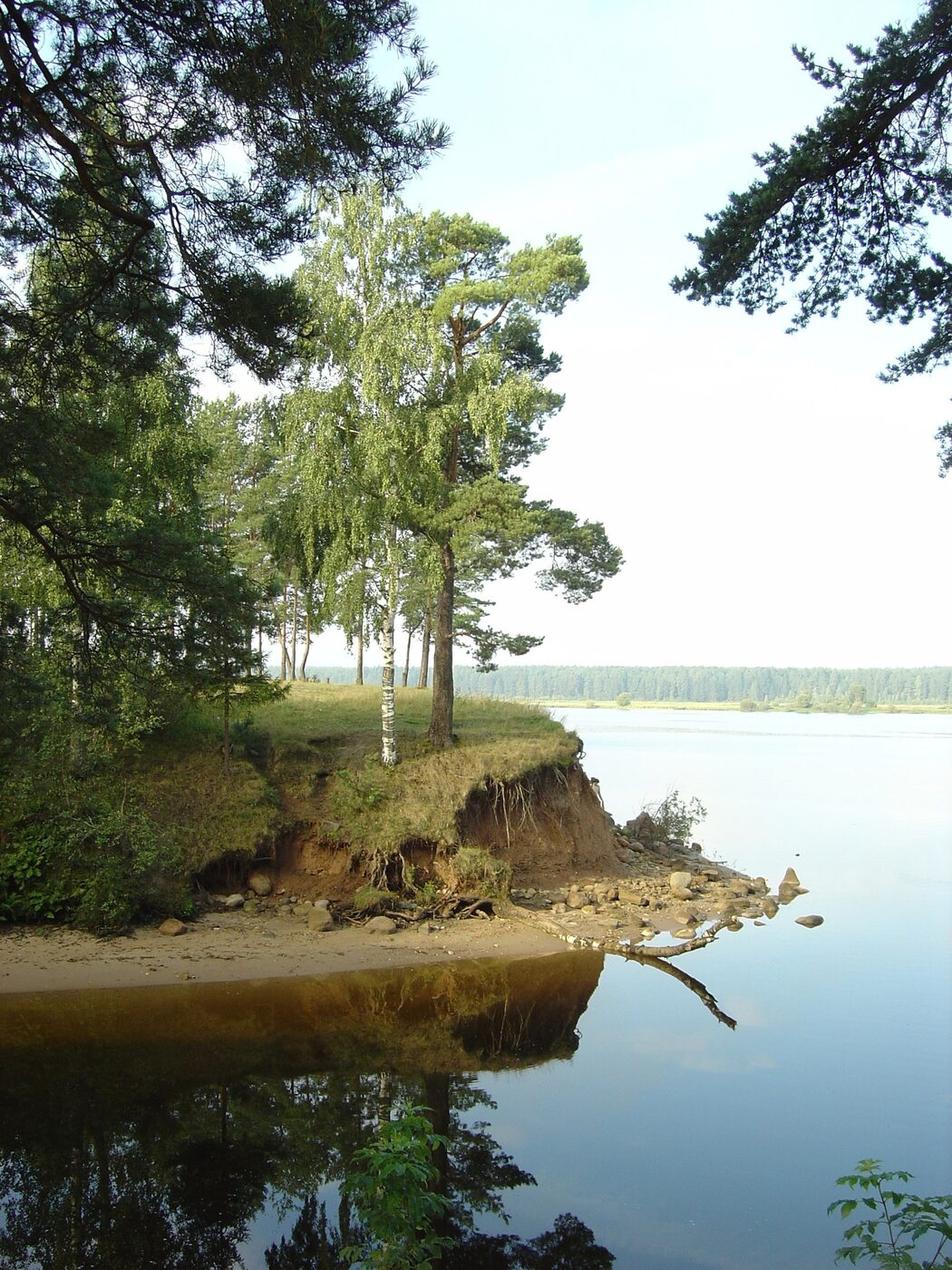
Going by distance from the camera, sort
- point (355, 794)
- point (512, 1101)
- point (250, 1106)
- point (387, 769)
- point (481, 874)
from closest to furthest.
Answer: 1. point (250, 1106)
2. point (512, 1101)
3. point (481, 874)
4. point (355, 794)
5. point (387, 769)

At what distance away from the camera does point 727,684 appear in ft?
532

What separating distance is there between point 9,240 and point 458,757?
1390 centimetres

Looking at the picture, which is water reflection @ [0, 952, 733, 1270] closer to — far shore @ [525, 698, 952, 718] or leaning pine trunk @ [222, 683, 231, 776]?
Result: leaning pine trunk @ [222, 683, 231, 776]

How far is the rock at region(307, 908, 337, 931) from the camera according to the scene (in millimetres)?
16031

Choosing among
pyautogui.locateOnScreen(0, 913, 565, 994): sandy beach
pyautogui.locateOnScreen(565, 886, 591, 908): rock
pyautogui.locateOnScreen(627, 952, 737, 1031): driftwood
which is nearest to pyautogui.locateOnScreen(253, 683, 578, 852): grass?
pyautogui.locateOnScreen(0, 913, 565, 994): sandy beach

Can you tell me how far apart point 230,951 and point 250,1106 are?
201 inches

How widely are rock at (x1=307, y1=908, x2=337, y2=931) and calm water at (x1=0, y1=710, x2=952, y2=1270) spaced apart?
7.27ft

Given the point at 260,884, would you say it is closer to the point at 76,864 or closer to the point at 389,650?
the point at 76,864

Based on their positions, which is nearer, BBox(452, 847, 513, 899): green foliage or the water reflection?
the water reflection

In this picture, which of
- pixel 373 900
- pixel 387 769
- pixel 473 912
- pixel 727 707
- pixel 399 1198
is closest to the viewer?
pixel 399 1198

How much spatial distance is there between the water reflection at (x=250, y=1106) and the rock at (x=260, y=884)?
360 centimetres

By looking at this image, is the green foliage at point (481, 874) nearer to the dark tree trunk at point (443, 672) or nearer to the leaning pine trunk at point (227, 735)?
the dark tree trunk at point (443, 672)

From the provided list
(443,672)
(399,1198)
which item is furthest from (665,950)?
(399,1198)

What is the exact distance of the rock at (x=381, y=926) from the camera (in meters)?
16.2
